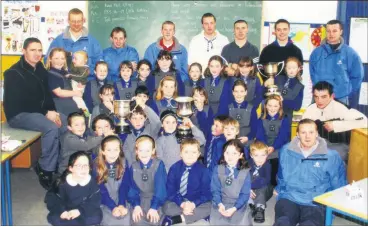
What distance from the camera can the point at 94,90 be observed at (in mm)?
5016

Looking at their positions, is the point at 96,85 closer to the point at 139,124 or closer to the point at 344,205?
the point at 139,124

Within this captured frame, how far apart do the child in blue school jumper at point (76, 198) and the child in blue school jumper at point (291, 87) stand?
2.49m

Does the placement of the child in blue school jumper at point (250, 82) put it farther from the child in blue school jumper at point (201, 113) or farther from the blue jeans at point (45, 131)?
the blue jeans at point (45, 131)

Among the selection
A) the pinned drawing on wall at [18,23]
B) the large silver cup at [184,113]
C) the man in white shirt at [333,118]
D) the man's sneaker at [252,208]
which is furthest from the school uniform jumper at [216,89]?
the pinned drawing on wall at [18,23]

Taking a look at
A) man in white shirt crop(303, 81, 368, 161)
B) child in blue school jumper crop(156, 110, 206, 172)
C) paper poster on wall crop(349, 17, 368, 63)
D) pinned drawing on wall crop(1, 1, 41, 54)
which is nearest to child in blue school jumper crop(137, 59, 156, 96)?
child in blue school jumper crop(156, 110, 206, 172)

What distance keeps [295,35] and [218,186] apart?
3.33 m

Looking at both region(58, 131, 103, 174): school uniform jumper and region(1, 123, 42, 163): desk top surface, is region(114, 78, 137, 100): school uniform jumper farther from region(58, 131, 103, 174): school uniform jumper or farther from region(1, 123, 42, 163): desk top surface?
region(1, 123, 42, 163): desk top surface

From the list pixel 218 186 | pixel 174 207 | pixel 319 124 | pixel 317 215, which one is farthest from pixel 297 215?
pixel 319 124

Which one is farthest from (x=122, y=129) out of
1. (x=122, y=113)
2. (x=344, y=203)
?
(x=344, y=203)

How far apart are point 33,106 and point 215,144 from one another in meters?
1.94

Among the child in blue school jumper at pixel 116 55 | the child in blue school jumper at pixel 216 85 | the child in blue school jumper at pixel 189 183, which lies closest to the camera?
the child in blue school jumper at pixel 189 183

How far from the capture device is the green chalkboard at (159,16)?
6285 mm

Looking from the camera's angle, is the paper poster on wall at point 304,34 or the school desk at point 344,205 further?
the paper poster on wall at point 304,34

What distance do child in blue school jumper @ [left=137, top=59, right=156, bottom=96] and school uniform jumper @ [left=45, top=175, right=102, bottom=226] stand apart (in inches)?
64.8
